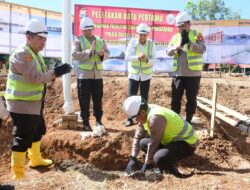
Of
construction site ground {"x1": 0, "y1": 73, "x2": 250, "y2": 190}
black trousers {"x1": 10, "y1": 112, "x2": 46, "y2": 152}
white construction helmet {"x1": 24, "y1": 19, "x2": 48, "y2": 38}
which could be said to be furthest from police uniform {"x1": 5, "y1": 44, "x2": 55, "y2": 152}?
construction site ground {"x1": 0, "y1": 73, "x2": 250, "y2": 190}

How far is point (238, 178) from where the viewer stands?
4867mm

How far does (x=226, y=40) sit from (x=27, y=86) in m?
10.0

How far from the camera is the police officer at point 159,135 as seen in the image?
4.57 m

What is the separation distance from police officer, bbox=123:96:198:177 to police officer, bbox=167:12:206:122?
57.4 inches

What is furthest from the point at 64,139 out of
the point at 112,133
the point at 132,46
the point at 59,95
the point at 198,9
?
the point at 198,9

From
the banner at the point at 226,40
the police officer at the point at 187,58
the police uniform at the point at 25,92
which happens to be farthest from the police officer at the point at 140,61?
the banner at the point at 226,40

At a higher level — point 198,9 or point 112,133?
point 198,9

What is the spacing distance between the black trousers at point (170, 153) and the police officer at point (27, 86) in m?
1.57

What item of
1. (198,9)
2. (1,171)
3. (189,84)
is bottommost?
(1,171)

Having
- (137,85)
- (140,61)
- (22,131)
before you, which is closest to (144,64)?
(140,61)

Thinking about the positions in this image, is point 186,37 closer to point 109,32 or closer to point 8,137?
point 8,137

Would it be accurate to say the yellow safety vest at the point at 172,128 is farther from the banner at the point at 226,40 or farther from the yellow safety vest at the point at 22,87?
the banner at the point at 226,40

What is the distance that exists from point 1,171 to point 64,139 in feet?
3.56

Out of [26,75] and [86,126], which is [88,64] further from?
[26,75]
